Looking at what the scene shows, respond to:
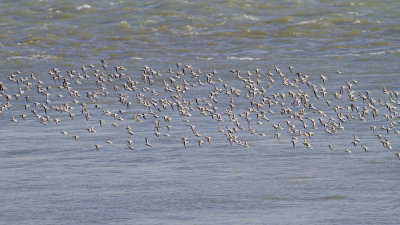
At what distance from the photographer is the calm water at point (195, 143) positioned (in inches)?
785

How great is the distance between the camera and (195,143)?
25.1 meters

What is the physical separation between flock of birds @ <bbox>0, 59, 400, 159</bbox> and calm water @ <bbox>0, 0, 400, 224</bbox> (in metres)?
0.16

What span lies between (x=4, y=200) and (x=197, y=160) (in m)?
5.14

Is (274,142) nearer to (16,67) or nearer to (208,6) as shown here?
(16,67)

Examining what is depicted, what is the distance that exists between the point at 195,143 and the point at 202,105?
461cm

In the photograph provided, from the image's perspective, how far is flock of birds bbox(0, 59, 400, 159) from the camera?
2614cm

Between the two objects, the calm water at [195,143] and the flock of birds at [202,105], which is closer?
the calm water at [195,143]

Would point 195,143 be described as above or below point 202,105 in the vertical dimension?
below

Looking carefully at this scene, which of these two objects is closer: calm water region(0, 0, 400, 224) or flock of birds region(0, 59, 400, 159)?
calm water region(0, 0, 400, 224)

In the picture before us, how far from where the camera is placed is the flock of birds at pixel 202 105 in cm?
2614

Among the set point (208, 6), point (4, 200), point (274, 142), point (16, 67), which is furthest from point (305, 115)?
point (208, 6)

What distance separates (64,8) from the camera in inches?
1982

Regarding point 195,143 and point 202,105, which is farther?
point 202,105

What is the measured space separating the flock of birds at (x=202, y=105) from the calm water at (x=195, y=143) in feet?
0.51
